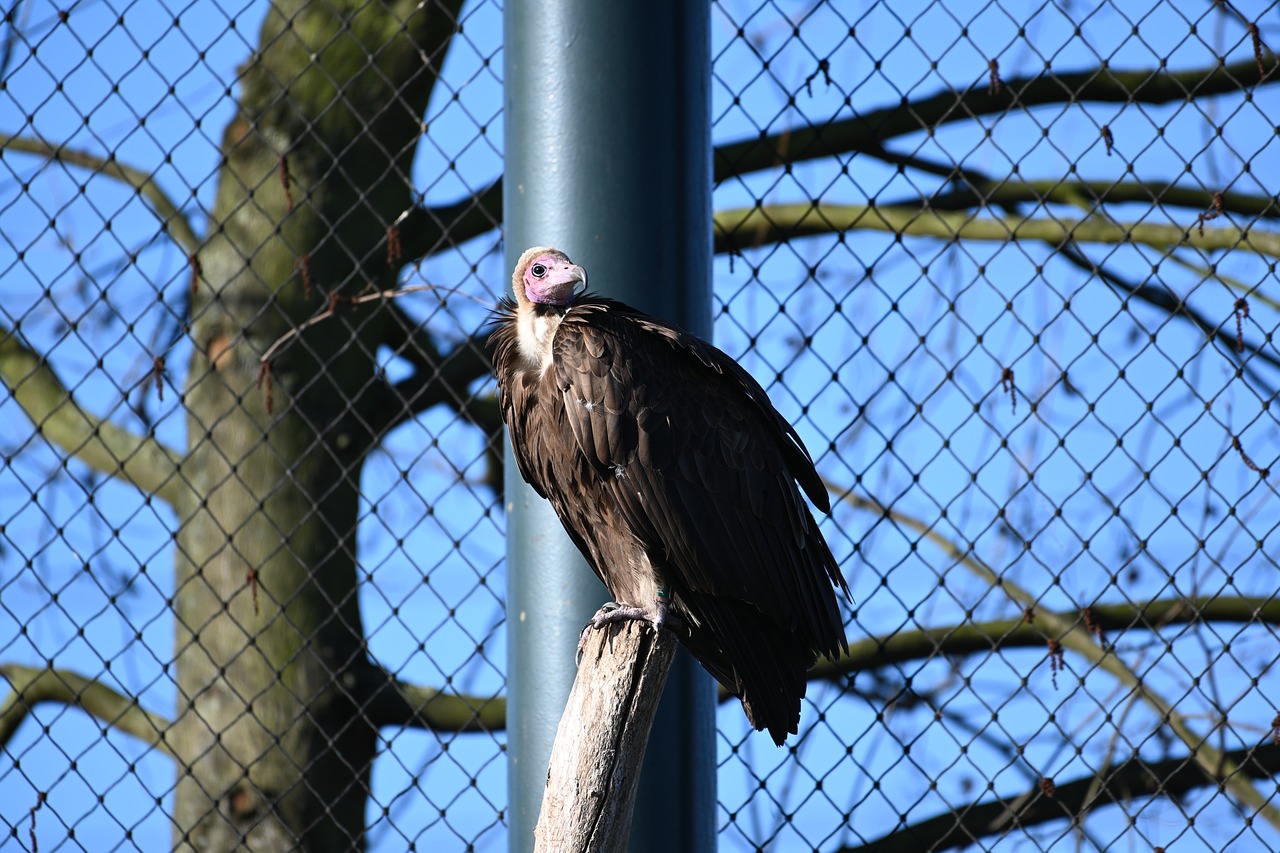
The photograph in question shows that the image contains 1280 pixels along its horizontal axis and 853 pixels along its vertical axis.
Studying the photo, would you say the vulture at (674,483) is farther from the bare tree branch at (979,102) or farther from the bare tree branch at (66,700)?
Result: the bare tree branch at (66,700)

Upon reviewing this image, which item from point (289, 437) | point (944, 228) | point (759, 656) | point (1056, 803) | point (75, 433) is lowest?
point (759, 656)

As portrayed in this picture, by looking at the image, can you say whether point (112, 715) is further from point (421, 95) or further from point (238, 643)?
point (421, 95)

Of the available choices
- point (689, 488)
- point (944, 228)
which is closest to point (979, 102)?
point (944, 228)

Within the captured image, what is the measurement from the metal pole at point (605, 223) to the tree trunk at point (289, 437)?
5.32 ft

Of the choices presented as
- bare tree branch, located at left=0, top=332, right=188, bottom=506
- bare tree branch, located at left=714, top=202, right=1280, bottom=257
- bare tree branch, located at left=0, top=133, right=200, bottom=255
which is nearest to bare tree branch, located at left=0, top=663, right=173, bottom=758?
bare tree branch, located at left=0, top=332, right=188, bottom=506

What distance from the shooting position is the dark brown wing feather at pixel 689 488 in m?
2.32

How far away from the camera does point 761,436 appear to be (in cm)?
252

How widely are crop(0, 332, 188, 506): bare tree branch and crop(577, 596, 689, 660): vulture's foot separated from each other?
2.54 meters

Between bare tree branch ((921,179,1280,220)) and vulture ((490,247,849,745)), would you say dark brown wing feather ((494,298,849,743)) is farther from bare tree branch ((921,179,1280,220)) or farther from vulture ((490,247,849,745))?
bare tree branch ((921,179,1280,220))

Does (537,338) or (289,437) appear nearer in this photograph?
(537,338)

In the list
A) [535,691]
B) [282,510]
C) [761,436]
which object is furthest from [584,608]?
[282,510]

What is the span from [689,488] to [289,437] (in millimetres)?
2364

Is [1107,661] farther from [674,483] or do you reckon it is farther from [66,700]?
[66,700]

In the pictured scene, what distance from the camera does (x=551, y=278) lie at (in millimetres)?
2467
